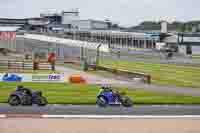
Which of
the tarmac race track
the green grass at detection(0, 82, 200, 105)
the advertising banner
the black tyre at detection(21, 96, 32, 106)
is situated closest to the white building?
the advertising banner

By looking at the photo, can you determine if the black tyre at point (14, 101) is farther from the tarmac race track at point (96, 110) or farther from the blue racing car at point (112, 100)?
the blue racing car at point (112, 100)

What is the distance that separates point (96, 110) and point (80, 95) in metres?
7.28

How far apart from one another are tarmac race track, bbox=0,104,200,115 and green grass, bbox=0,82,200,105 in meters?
2.33

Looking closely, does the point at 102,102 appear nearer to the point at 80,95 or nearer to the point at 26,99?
the point at 26,99

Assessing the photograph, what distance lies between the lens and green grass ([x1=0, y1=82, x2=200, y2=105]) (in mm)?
25750

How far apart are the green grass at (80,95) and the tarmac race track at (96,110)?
2330mm

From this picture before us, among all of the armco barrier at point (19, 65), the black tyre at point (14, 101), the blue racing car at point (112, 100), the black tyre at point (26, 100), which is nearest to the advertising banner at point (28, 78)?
the armco barrier at point (19, 65)

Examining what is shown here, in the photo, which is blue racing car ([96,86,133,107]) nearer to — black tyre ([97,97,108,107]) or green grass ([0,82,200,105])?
black tyre ([97,97,108,107])

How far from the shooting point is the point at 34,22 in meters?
154

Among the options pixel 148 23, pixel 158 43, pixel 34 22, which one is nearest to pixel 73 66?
pixel 158 43

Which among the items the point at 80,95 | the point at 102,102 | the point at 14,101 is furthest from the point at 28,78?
the point at 102,102

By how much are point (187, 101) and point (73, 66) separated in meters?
32.5

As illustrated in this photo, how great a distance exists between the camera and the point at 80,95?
2858cm

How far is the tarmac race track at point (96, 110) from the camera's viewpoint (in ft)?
66.8
